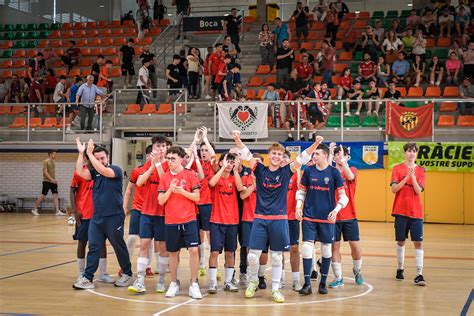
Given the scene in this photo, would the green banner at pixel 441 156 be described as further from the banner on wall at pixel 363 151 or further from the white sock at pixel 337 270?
the white sock at pixel 337 270

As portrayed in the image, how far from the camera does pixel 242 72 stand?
2814 cm

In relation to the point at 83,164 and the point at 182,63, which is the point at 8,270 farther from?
the point at 182,63

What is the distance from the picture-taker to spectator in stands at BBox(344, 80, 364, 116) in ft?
73.4

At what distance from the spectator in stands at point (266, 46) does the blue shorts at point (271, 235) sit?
707 inches

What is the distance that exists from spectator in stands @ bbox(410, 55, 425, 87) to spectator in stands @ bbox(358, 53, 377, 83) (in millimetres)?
1398

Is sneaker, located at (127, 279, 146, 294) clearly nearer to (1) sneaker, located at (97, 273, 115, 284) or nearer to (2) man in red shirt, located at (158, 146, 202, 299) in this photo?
(2) man in red shirt, located at (158, 146, 202, 299)

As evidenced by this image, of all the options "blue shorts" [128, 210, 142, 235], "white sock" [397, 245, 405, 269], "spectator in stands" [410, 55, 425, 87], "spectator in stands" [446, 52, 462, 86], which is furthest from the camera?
"spectator in stands" [410, 55, 425, 87]

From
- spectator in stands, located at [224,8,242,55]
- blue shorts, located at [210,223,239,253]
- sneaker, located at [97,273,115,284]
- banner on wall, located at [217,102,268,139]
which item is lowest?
sneaker, located at [97,273,115,284]

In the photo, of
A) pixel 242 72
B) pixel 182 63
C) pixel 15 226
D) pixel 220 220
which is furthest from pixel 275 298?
pixel 242 72

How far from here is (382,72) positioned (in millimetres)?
24891

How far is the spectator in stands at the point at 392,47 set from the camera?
26156 mm

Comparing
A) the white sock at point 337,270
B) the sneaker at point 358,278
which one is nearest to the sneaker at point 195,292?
the white sock at point 337,270

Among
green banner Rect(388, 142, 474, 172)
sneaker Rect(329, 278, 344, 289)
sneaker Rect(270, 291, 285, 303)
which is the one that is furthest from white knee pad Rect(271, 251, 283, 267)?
green banner Rect(388, 142, 474, 172)

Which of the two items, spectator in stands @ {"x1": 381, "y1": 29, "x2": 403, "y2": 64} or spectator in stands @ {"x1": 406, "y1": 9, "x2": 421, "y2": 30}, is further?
spectator in stands @ {"x1": 406, "y1": 9, "x2": 421, "y2": 30}
